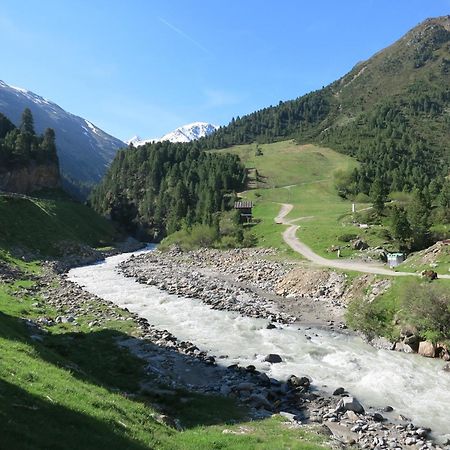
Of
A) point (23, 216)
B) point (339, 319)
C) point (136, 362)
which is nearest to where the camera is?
point (136, 362)

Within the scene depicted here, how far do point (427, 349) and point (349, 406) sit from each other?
38.1 ft

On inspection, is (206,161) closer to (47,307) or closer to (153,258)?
(153,258)

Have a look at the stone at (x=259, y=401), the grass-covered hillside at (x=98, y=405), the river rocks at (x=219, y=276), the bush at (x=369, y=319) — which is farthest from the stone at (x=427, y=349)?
the grass-covered hillside at (x=98, y=405)

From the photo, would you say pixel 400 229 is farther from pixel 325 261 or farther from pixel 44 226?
pixel 44 226

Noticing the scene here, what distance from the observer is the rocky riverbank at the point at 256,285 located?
43188mm

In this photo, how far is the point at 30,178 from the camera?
150375mm

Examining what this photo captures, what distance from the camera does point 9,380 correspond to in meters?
14.9

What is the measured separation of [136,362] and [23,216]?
77.8 metres

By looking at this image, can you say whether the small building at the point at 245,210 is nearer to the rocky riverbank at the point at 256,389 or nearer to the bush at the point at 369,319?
the bush at the point at 369,319

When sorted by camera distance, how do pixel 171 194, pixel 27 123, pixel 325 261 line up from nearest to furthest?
pixel 325 261, pixel 171 194, pixel 27 123

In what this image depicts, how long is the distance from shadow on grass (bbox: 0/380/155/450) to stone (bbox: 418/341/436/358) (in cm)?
2316

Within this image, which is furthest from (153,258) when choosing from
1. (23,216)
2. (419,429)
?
(419,429)

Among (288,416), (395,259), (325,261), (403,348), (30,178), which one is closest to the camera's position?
(288,416)

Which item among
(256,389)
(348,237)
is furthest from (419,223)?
(256,389)
